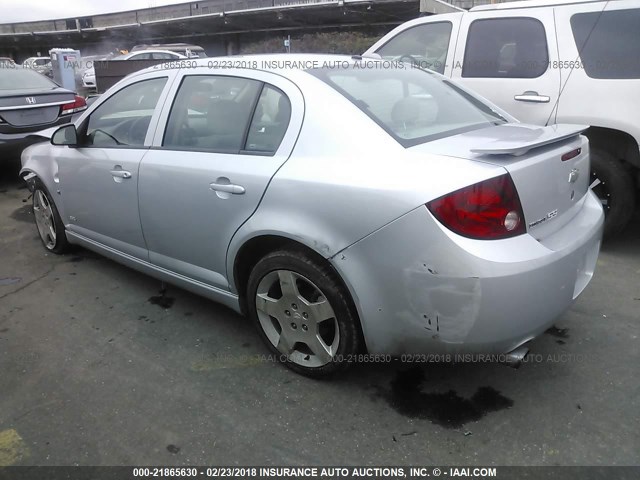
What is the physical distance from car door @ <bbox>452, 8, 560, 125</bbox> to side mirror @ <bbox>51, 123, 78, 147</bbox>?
331cm

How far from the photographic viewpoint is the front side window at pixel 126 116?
3.28 metres

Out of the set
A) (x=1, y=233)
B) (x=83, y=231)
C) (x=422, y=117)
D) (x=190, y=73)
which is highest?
(x=190, y=73)

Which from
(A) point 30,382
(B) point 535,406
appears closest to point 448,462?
(B) point 535,406

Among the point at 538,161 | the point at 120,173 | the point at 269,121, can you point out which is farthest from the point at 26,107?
the point at 538,161

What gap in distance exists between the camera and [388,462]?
211 cm

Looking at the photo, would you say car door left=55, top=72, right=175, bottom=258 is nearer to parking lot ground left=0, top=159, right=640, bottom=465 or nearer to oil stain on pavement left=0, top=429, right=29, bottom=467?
parking lot ground left=0, top=159, right=640, bottom=465

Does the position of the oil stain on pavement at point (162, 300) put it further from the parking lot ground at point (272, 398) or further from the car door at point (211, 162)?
the car door at point (211, 162)

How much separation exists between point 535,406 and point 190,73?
2615mm

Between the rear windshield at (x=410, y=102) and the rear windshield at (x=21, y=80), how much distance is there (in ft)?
19.5

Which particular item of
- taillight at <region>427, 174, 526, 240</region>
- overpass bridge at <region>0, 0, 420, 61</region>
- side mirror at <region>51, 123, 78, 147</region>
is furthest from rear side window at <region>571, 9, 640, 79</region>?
overpass bridge at <region>0, 0, 420, 61</region>

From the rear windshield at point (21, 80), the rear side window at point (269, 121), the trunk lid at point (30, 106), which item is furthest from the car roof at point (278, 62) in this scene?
the rear windshield at point (21, 80)

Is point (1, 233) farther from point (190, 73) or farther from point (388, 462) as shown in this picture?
point (388, 462)

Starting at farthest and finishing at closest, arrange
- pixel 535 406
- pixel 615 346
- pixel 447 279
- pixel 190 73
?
pixel 190 73, pixel 615 346, pixel 535 406, pixel 447 279

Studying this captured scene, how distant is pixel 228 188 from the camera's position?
2.63m
